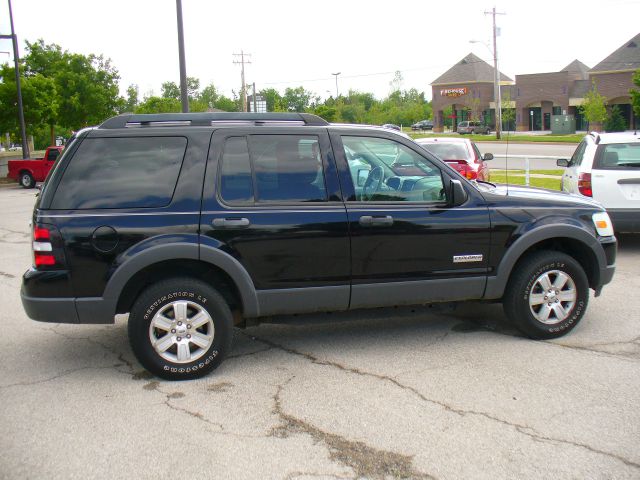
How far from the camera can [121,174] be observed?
5.04 metres

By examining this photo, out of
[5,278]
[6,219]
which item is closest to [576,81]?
[6,219]

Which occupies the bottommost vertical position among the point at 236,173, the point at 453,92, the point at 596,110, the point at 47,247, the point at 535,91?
the point at 47,247

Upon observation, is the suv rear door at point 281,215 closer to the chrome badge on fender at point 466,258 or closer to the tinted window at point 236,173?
the tinted window at point 236,173

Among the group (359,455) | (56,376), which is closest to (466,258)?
(359,455)

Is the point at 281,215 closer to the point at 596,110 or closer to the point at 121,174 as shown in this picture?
the point at 121,174

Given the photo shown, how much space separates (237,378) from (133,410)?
0.87 meters

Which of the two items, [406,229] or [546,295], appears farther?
[546,295]

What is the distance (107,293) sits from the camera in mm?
4914

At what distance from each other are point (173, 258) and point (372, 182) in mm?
1722

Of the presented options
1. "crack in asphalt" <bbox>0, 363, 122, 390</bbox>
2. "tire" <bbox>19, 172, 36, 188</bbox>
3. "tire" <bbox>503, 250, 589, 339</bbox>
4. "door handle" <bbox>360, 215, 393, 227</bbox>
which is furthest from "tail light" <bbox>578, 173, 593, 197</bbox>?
"tire" <bbox>19, 172, 36, 188</bbox>

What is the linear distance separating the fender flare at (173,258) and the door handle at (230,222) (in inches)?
7.6

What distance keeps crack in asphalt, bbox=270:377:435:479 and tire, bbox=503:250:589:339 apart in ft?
7.79

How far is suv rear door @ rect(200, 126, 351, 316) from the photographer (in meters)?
5.09

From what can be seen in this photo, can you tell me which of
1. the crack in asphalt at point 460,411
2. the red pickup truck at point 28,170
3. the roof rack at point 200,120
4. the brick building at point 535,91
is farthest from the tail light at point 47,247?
the brick building at point 535,91
